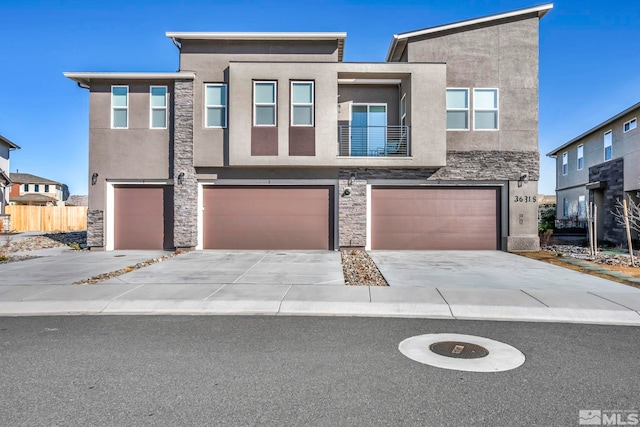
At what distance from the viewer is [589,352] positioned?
16.3 ft

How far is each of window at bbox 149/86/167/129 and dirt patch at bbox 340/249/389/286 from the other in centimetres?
864

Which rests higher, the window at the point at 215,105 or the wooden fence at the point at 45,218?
the window at the point at 215,105

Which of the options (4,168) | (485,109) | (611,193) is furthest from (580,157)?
(4,168)

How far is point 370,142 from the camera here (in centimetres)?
1574

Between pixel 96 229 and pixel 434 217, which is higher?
pixel 434 217

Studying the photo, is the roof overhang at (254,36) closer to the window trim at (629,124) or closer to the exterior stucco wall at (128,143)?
the exterior stucco wall at (128,143)

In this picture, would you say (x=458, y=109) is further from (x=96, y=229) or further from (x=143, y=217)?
(x=96, y=229)

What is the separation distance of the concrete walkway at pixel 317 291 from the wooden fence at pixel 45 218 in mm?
22539

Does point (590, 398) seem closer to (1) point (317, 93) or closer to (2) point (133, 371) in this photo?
(2) point (133, 371)

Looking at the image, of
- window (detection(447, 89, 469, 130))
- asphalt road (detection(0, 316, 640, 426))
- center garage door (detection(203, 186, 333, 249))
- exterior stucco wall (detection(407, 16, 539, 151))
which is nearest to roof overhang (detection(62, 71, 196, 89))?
center garage door (detection(203, 186, 333, 249))

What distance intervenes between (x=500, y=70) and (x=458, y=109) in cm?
220

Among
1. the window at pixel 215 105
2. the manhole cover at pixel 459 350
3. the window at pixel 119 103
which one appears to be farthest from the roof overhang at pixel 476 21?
the manhole cover at pixel 459 350

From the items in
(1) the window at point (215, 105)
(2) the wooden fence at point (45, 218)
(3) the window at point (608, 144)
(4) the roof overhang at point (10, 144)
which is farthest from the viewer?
(4) the roof overhang at point (10, 144)

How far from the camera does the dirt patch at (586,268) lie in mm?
10008
